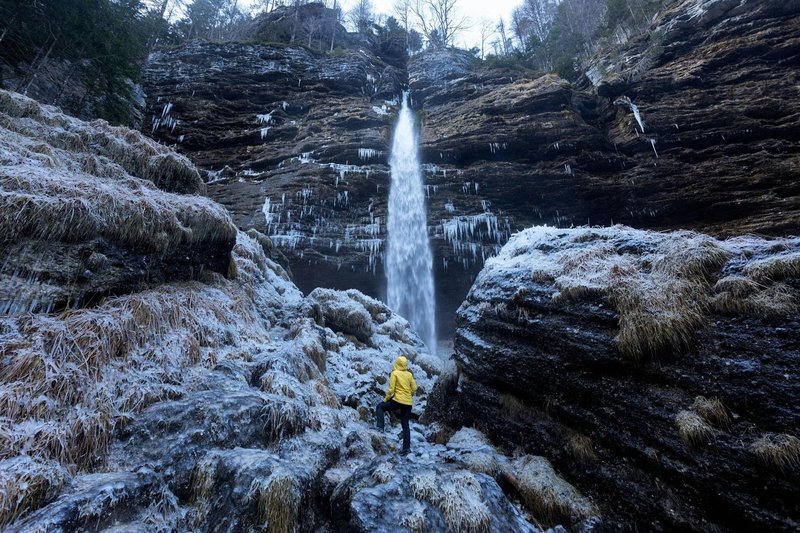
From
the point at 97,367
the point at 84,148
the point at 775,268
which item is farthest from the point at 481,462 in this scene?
Result: the point at 84,148

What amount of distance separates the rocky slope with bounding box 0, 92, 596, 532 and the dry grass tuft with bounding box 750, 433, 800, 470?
6.56 feet

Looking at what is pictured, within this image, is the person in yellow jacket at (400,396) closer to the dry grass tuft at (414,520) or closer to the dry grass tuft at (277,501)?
the dry grass tuft at (414,520)

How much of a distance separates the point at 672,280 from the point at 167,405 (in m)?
7.06

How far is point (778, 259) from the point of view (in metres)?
4.59

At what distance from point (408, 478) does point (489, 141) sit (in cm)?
1981

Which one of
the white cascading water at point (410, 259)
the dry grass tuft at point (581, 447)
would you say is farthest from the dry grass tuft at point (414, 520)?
the white cascading water at point (410, 259)

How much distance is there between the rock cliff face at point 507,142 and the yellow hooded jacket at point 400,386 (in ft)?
45.4

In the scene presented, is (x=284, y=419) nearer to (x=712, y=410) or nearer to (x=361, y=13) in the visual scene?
(x=712, y=410)

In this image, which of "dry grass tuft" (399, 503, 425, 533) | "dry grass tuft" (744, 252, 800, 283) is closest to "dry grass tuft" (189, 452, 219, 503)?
"dry grass tuft" (399, 503, 425, 533)

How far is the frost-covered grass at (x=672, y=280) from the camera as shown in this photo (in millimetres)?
4543

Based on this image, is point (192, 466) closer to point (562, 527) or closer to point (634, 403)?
point (562, 527)

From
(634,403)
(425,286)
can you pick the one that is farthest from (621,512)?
(425,286)

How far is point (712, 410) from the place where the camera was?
418 centimetres

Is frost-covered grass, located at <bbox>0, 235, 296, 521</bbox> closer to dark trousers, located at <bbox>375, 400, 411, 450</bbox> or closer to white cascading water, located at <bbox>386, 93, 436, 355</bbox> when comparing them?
dark trousers, located at <bbox>375, 400, 411, 450</bbox>
